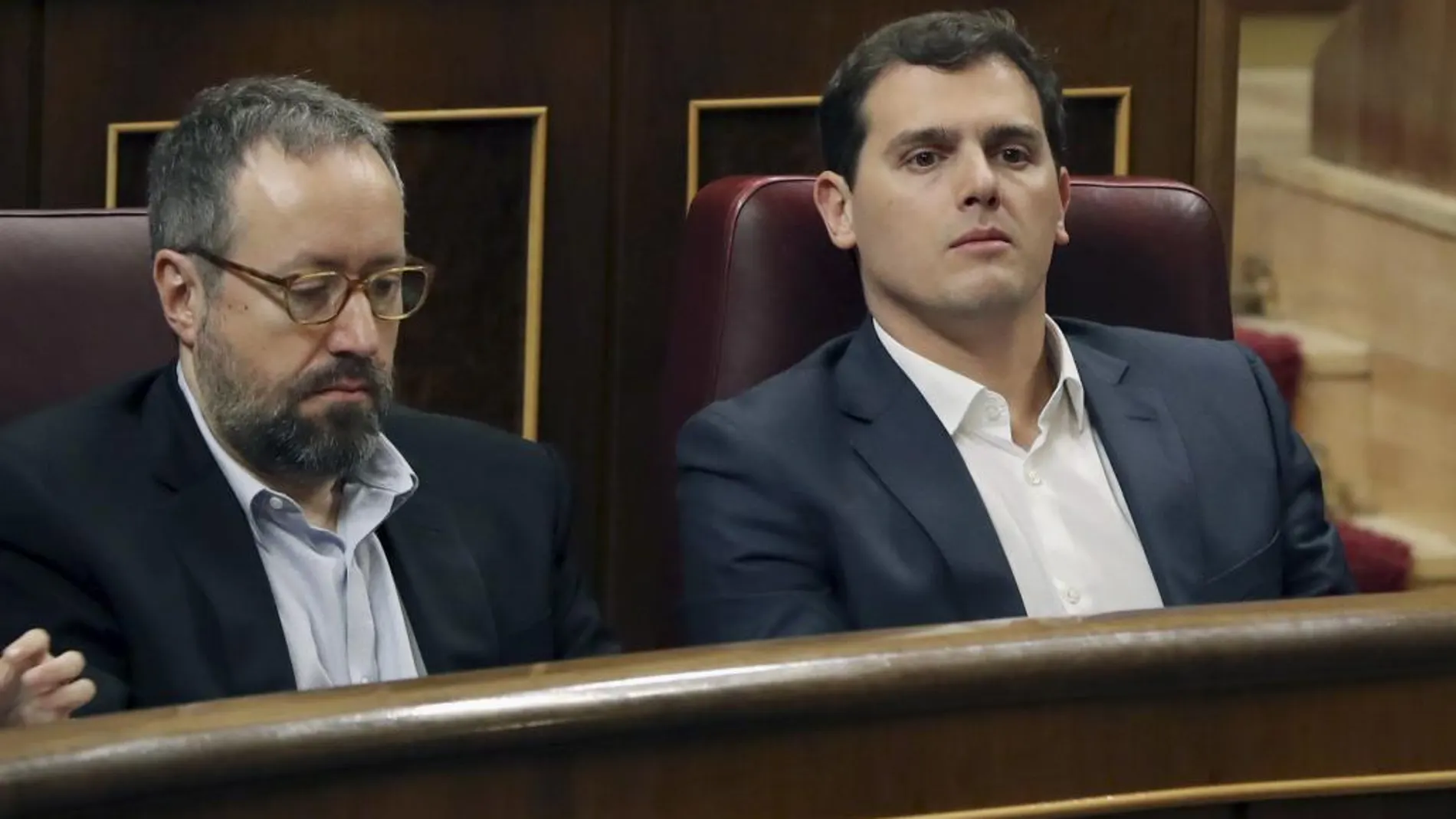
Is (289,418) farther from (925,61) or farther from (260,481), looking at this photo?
(925,61)

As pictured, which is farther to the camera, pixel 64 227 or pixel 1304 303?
pixel 1304 303

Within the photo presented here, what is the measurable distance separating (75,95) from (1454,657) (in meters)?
1.25

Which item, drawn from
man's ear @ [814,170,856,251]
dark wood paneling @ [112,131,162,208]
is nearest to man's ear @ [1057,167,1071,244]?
man's ear @ [814,170,856,251]

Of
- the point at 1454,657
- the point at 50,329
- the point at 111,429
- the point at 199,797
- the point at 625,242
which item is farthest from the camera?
the point at 625,242

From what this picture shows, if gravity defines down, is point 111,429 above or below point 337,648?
above

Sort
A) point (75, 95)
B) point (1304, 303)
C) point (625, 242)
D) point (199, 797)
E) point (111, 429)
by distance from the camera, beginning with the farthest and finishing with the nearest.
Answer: point (1304, 303) < point (625, 242) < point (75, 95) < point (111, 429) < point (199, 797)

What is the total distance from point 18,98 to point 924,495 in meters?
0.82

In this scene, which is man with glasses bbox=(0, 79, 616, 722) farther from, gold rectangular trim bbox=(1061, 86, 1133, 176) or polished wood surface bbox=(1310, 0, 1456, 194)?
polished wood surface bbox=(1310, 0, 1456, 194)

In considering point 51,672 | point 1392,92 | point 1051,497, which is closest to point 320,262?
point 51,672

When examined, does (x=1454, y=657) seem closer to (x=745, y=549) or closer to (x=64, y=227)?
(x=745, y=549)

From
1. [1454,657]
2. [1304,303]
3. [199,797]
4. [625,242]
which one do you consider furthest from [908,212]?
[1304,303]

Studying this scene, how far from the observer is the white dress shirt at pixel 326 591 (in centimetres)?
128

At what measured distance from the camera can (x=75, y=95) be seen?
5.91 ft

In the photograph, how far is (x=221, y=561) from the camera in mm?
1253
